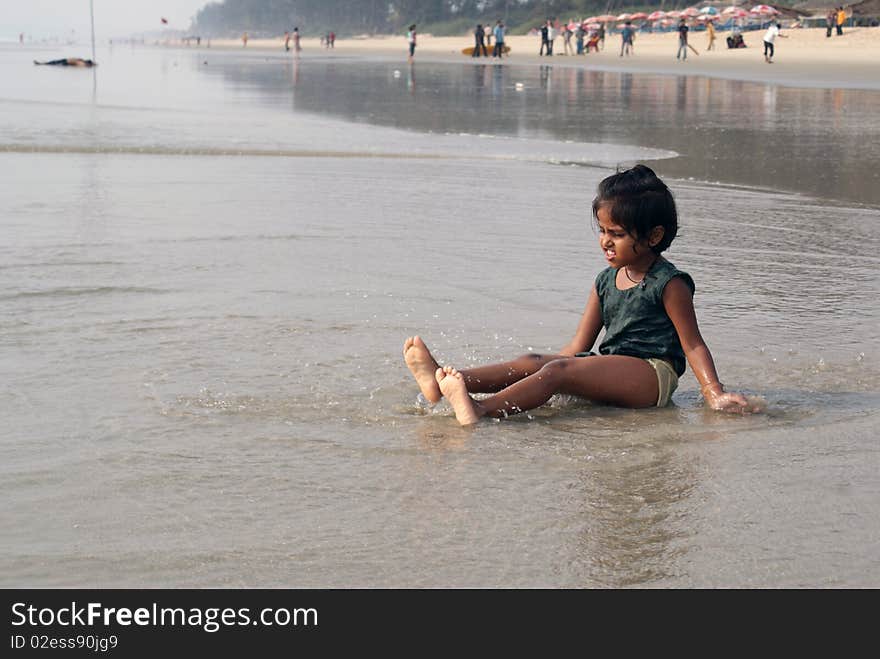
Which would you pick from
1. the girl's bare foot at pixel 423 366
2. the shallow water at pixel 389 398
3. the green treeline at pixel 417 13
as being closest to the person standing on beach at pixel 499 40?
the green treeline at pixel 417 13

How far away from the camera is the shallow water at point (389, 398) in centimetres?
297

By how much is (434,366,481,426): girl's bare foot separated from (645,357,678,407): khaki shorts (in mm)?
735

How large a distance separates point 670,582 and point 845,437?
57.6 inches

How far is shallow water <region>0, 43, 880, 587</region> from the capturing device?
2975 millimetres

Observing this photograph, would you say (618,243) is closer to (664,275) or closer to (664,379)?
(664,275)

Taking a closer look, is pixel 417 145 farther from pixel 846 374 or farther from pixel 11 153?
pixel 846 374

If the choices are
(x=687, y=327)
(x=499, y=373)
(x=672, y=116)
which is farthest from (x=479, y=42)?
(x=499, y=373)

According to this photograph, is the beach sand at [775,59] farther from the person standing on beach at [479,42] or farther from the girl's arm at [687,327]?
the girl's arm at [687,327]

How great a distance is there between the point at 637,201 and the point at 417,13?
13061cm

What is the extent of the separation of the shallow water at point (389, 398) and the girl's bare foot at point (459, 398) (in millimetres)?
53

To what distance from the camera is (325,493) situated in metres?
3.36

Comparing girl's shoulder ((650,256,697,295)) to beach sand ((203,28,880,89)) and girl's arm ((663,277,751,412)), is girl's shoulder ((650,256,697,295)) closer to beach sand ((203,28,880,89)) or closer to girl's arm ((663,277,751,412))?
girl's arm ((663,277,751,412))

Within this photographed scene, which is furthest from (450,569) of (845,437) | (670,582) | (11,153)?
(11,153)

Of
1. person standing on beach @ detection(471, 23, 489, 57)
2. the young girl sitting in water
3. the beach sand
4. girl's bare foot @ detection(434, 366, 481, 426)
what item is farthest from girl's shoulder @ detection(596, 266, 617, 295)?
person standing on beach @ detection(471, 23, 489, 57)
